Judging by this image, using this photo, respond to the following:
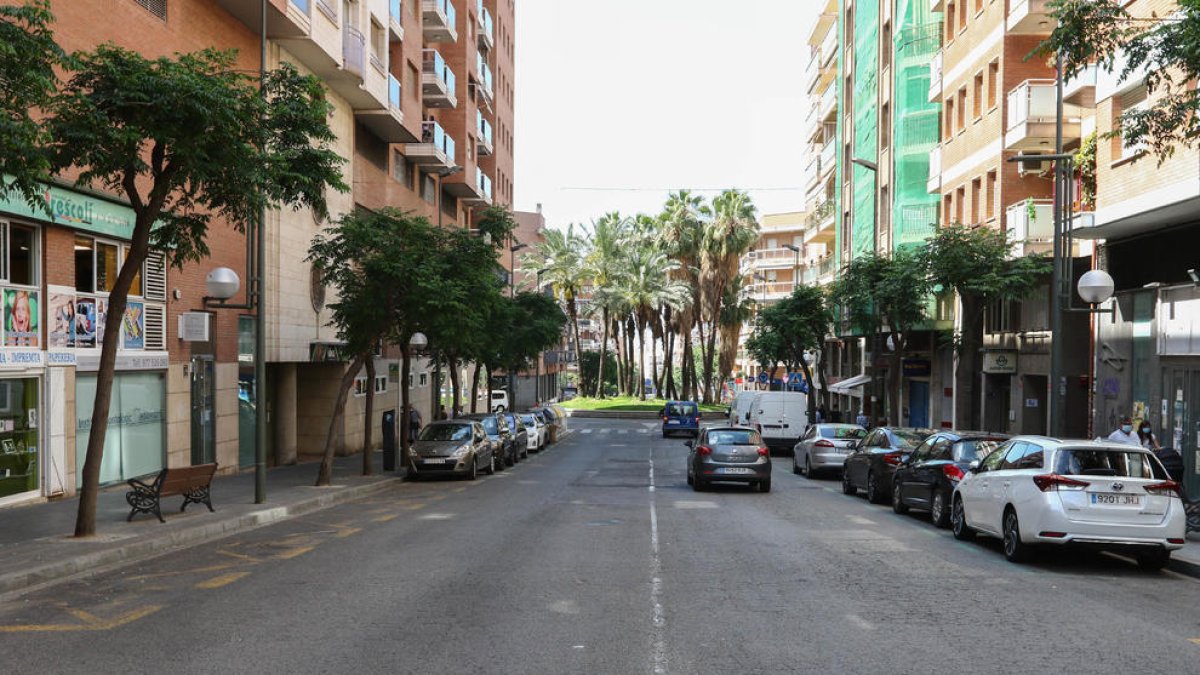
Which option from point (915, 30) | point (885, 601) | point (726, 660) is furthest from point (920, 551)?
point (915, 30)

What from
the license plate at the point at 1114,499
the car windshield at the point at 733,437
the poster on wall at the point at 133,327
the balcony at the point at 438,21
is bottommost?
the car windshield at the point at 733,437

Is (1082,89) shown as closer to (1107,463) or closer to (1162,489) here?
(1107,463)

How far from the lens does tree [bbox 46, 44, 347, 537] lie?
500 inches

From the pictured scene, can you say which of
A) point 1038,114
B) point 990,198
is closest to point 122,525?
point 1038,114

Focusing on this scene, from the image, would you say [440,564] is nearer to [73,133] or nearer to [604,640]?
[604,640]

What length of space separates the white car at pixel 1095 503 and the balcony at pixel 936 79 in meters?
28.1

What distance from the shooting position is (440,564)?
12281 millimetres

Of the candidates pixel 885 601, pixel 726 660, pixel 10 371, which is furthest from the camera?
pixel 10 371

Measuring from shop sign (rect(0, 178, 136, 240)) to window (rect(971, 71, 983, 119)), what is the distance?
2518 cm

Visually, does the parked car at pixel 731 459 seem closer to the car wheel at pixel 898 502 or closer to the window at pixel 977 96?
the car wheel at pixel 898 502

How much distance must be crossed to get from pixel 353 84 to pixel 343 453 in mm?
12183

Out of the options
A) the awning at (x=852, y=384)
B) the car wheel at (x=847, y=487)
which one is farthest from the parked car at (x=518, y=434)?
the awning at (x=852, y=384)

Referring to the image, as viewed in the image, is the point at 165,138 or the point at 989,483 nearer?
the point at 165,138

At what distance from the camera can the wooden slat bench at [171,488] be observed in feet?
51.2
